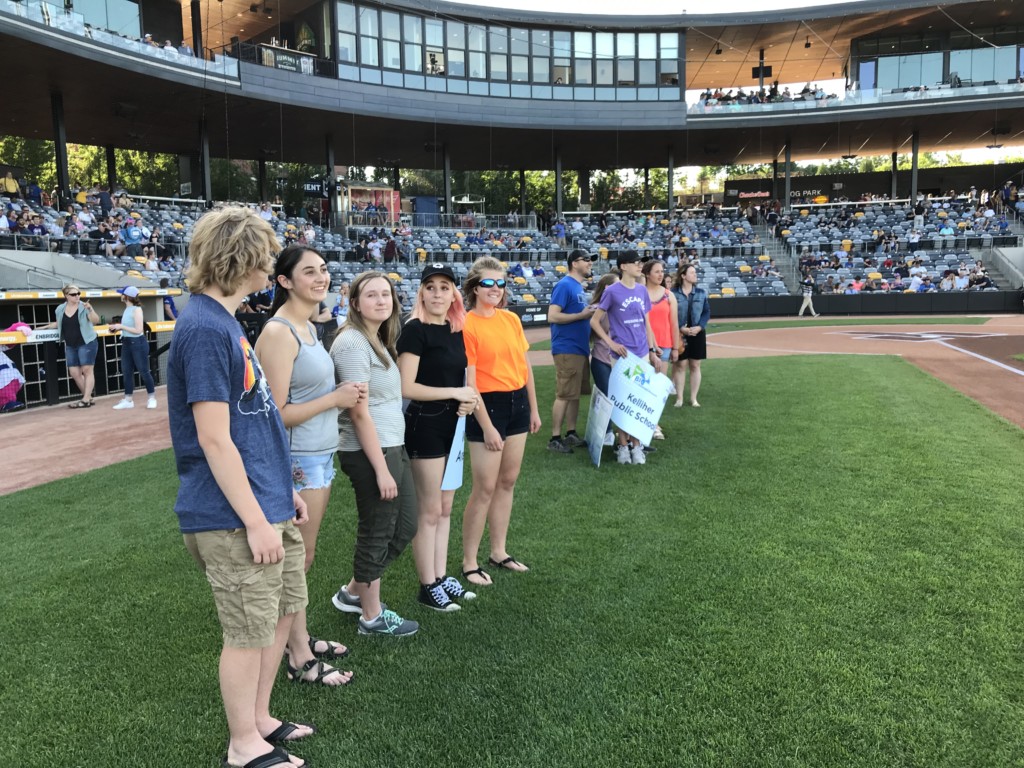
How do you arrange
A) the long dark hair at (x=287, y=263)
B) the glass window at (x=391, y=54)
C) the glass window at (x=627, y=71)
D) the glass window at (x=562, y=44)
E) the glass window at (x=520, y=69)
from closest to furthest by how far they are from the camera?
the long dark hair at (x=287, y=263) < the glass window at (x=391, y=54) < the glass window at (x=520, y=69) < the glass window at (x=562, y=44) < the glass window at (x=627, y=71)

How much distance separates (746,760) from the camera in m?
2.58

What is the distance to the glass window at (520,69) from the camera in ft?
109

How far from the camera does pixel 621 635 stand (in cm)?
354

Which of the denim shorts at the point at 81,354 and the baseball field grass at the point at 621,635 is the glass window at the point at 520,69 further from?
the baseball field grass at the point at 621,635

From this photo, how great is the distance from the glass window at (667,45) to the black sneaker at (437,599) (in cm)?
3609

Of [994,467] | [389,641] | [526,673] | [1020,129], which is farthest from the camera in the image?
[1020,129]

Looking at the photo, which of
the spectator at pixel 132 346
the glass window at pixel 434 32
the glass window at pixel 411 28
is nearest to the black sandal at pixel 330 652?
the spectator at pixel 132 346

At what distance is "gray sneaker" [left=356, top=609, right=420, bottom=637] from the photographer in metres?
3.63

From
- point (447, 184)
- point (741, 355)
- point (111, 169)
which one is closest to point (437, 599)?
point (741, 355)

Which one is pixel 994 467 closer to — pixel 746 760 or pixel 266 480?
pixel 746 760

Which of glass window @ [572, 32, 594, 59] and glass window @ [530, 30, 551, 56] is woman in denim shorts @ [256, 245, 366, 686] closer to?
glass window @ [530, 30, 551, 56]

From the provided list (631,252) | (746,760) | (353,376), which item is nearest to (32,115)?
(631,252)

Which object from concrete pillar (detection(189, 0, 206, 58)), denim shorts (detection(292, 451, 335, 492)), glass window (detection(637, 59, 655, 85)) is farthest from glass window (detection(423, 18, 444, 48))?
denim shorts (detection(292, 451, 335, 492))

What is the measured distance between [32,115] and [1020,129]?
152 feet
